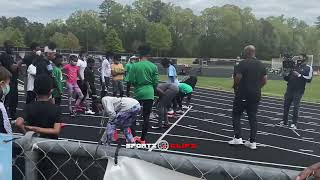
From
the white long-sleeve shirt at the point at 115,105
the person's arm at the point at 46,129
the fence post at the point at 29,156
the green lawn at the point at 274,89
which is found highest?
the fence post at the point at 29,156

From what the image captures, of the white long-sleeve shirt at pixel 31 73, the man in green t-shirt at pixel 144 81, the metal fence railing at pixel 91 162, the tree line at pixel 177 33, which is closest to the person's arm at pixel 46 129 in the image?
the metal fence railing at pixel 91 162

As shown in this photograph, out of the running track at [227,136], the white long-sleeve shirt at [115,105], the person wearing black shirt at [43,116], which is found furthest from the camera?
the running track at [227,136]

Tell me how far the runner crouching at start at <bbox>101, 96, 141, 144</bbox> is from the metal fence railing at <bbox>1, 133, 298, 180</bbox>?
4.38 meters

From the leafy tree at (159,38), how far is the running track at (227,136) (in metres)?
69.2

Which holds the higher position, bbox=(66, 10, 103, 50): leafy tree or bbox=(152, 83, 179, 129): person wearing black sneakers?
bbox=(66, 10, 103, 50): leafy tree

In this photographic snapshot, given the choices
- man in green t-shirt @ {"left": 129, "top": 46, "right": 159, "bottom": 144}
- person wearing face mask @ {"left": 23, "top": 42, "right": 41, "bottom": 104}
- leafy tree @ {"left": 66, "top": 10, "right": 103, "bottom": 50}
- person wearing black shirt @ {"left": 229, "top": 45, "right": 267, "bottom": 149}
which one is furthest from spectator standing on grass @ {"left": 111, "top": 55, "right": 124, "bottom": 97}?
leafy tree @ {"left": 66, "top": 10, "right": 103, "bottom": 50}

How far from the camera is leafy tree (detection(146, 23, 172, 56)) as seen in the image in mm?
83750

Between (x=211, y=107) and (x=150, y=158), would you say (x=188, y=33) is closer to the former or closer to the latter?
(x=211, y=107)

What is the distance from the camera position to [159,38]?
83.4 metres

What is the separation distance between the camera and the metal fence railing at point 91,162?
196cm

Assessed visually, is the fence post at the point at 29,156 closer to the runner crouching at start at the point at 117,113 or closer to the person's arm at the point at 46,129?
the person's arm at the point at 46,129

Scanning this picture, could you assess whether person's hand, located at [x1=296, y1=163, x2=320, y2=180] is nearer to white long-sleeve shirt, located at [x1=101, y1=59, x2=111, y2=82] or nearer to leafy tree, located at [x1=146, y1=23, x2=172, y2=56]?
white long-sleeve shirt, located at [x1=101, y1=59, x2=111, y2=82]

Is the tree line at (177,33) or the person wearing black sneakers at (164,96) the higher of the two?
the tree line at (177,33)

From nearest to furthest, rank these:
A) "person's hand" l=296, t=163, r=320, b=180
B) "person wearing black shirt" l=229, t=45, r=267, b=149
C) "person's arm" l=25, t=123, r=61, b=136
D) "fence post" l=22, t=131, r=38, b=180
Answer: "person's hand" l=296, t=163, r=320, b=180, "fence post" l=22, t=131, r=38, b=180, "person's arm" l=25, t=123, r=61, b=136, "person wearing black shirt" l=229, t=45, r=267, b=149
